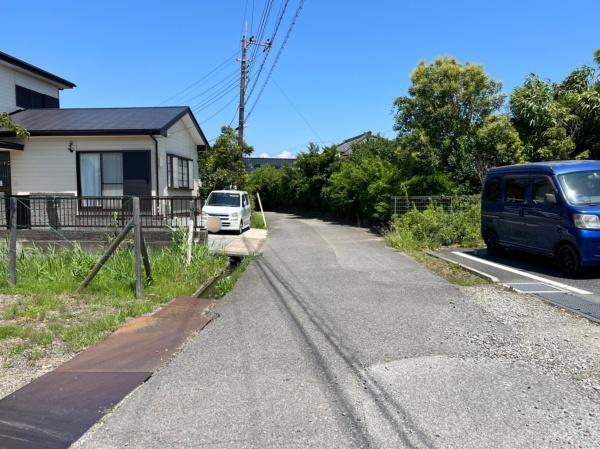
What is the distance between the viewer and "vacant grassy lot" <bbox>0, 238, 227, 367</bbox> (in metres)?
5.71

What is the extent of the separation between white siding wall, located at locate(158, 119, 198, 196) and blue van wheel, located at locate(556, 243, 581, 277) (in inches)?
487

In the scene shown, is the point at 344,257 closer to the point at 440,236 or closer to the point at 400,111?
the point at 440,236

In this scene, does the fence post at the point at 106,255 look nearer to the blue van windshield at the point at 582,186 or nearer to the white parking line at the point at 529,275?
the white parking line at the point at 529,275

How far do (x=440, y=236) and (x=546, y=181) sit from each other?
476cm

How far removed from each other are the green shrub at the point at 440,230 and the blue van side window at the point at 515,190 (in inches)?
122

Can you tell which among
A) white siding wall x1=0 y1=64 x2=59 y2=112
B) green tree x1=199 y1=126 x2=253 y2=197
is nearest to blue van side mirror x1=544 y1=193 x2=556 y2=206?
green tree x1=199 y1=126 x2=253 y2=197

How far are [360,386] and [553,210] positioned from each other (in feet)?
20.9

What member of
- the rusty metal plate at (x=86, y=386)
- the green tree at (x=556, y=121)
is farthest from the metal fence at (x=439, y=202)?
the rusty metal plate at (x=86, y=386)

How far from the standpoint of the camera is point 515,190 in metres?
10.4

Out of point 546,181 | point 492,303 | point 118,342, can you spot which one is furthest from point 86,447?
point 546,181

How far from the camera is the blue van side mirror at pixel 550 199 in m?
8.89

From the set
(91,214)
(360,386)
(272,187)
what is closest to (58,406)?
(360,386)

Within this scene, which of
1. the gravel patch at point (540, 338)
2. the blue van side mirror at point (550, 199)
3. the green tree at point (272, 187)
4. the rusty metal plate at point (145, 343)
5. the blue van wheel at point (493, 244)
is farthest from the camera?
the green tree at point (272, 187)

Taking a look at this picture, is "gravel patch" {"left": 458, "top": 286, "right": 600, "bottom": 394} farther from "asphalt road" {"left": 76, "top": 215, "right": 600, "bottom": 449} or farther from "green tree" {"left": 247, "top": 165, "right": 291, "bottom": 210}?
"green tree" {"left": 247, "top": 165, "right": 291, "bottom": 210}
